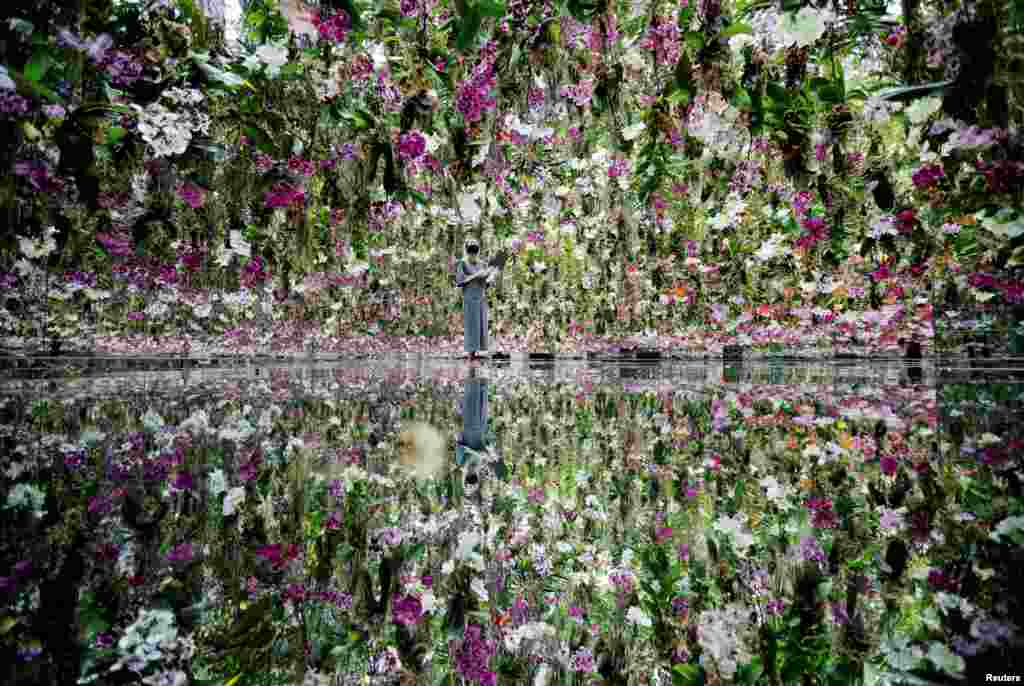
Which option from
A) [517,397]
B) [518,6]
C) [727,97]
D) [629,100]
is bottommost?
[517,397]

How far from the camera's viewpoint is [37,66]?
2010mm

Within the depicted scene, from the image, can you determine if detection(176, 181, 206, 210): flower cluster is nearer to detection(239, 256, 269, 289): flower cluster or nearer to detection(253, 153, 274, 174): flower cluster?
detection(253, 153, 274, 174): flower cluster

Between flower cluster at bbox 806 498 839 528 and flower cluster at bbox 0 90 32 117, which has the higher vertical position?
flower cluster at bbox 0 90 32 117

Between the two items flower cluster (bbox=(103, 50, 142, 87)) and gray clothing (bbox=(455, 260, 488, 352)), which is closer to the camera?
flower cluster (bbox=(103, 50, 142, 87))

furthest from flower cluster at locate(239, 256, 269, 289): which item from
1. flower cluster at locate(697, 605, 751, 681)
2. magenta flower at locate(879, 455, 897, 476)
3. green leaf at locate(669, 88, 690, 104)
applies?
flower cluster at locate(697, 605, 751, 681)

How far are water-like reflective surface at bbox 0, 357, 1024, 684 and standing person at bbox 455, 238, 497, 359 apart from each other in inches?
244

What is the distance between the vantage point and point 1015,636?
2.40 feet

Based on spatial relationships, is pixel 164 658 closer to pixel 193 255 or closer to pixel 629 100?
pixel 629 100

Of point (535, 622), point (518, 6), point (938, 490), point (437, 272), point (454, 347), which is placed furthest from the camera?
point (454, 347)

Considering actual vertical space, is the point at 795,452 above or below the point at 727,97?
below

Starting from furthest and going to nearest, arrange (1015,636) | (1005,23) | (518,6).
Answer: (518,6) → (1005,23) → (1015,636)

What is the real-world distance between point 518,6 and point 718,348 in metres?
19.5

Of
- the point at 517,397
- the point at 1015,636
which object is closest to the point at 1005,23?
the point at 1015,636

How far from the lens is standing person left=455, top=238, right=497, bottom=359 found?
28.3ft
